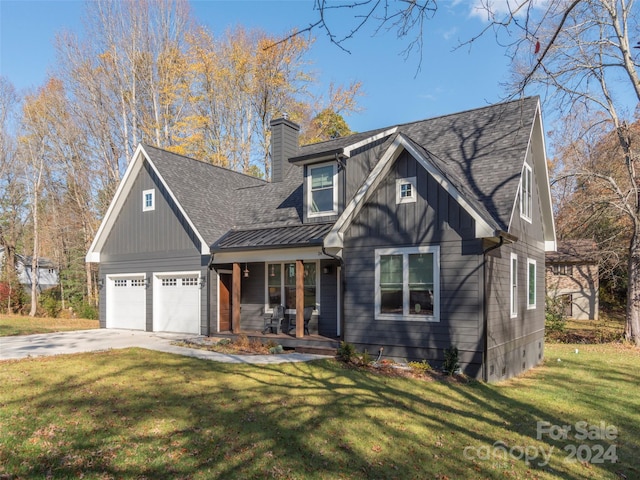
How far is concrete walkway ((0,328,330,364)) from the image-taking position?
34.8 ft

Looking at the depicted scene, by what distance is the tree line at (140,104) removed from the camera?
2689 cm

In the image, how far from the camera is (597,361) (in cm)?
1371

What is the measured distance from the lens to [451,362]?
9664 mm

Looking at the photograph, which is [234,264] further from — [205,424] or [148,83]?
[148,83]

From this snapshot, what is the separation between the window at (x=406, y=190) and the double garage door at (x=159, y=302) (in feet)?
25.5

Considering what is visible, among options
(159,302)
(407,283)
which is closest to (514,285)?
(407,283)

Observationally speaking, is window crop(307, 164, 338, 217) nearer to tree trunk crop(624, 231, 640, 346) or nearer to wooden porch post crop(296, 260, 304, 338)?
wooden porch post crop(296, 260, 304, 338)

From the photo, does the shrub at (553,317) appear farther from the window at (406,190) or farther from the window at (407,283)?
the window at (406,190)

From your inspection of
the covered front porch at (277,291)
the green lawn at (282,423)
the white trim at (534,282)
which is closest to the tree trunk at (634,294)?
the white trim at (534,282)

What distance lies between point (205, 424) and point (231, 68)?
26451mm

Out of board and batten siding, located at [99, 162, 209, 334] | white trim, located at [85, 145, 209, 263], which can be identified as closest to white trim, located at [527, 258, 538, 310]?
board and batten siding, located at [99, 162, 209, 334]

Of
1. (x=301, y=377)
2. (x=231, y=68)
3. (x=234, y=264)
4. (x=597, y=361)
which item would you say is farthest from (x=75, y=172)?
(x=597, y=361)

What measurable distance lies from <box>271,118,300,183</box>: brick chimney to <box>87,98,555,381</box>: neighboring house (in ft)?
0.19

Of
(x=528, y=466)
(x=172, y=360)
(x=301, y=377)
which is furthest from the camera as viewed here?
(x=172, y=360)
